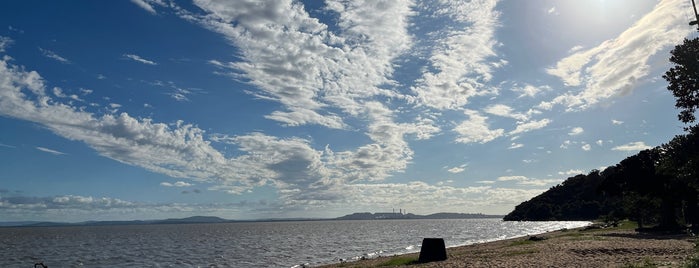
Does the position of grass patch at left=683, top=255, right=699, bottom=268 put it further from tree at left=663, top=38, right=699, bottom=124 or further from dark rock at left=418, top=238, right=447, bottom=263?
dark rock at left=418, top=238, right=447, bottom=263

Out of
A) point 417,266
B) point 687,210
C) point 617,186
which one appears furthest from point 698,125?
point 687,210

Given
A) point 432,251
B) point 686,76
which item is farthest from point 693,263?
point 432,251

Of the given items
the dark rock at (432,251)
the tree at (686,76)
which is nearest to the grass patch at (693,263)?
the tree at (686,76)

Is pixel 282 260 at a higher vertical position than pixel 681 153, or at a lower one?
lower

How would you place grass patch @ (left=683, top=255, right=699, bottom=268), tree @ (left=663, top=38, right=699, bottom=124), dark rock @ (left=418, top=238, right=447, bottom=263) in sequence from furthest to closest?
dark rock @ (left=418, top=238, right=447, bottom=263) → tree @ (left=663, top=38, right=699, bottom=124) → grass patch @ (left=683, top=255, right=699, bottom=268)

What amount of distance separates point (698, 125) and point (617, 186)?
42863 mm

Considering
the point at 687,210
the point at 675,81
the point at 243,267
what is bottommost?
the point at 243,267

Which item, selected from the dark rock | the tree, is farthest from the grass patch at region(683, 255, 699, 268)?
the dark rock

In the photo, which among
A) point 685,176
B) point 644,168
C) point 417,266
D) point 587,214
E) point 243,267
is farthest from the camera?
point 587,214

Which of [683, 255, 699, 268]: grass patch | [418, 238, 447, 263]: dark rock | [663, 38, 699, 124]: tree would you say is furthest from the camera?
[418, 238, 447, 263]: dark rock

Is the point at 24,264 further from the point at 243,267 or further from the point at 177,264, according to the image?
the point at 243,267

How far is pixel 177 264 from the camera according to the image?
6022cm

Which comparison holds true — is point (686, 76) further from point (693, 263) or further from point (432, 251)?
point (432, 251)

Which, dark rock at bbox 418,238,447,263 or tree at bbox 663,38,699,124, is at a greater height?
tree at bbox 663,38,699,124
